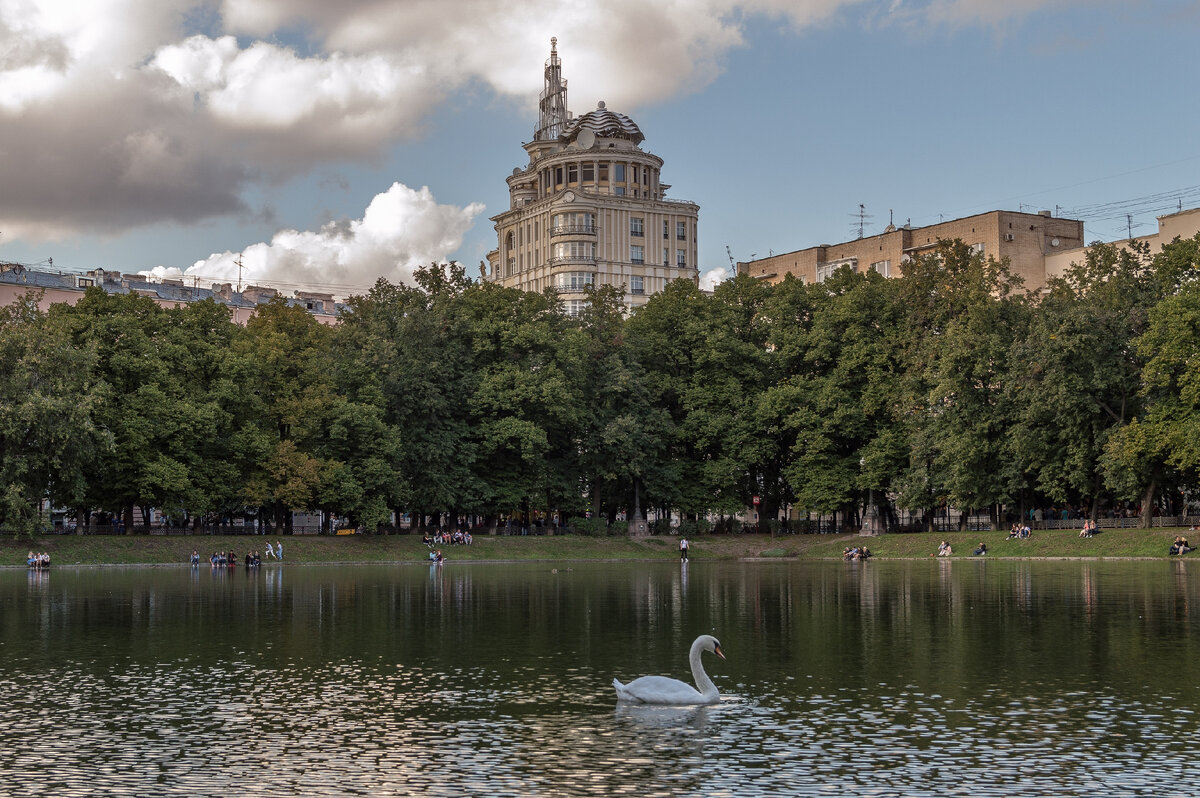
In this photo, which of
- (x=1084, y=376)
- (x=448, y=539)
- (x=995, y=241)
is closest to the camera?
(x=1084, y=376)

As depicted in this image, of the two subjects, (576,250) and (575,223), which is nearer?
(576,250)

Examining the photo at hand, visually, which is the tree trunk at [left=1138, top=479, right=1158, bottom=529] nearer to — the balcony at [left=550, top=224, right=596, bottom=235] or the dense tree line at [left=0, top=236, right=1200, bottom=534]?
the dense tree line at [left=0, top=236, right=1200, bottom=534]

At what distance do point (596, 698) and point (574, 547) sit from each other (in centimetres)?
7301

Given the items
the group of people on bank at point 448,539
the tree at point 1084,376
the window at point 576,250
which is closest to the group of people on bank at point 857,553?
the tree at point 1084,376

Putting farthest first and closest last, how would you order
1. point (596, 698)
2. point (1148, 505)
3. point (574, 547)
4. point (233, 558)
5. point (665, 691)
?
point (574, 547)
point (1148, 505)
point (233, 558)
point (596, 698)
point (665, 691)

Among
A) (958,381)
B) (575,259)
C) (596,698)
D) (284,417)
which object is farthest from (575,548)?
(575,259)

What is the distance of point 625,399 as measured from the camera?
10281 centimetres

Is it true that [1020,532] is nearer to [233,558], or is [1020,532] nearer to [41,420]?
[233,558]

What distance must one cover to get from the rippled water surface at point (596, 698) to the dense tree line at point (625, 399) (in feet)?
124

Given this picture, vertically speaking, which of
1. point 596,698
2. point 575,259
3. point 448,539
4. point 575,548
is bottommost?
point 575,548

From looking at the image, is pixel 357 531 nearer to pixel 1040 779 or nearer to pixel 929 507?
pixel 929 507

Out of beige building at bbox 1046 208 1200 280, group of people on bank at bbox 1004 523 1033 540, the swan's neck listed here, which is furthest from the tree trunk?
the swan's neck

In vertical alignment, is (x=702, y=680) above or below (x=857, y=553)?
above

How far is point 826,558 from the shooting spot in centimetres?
9206
